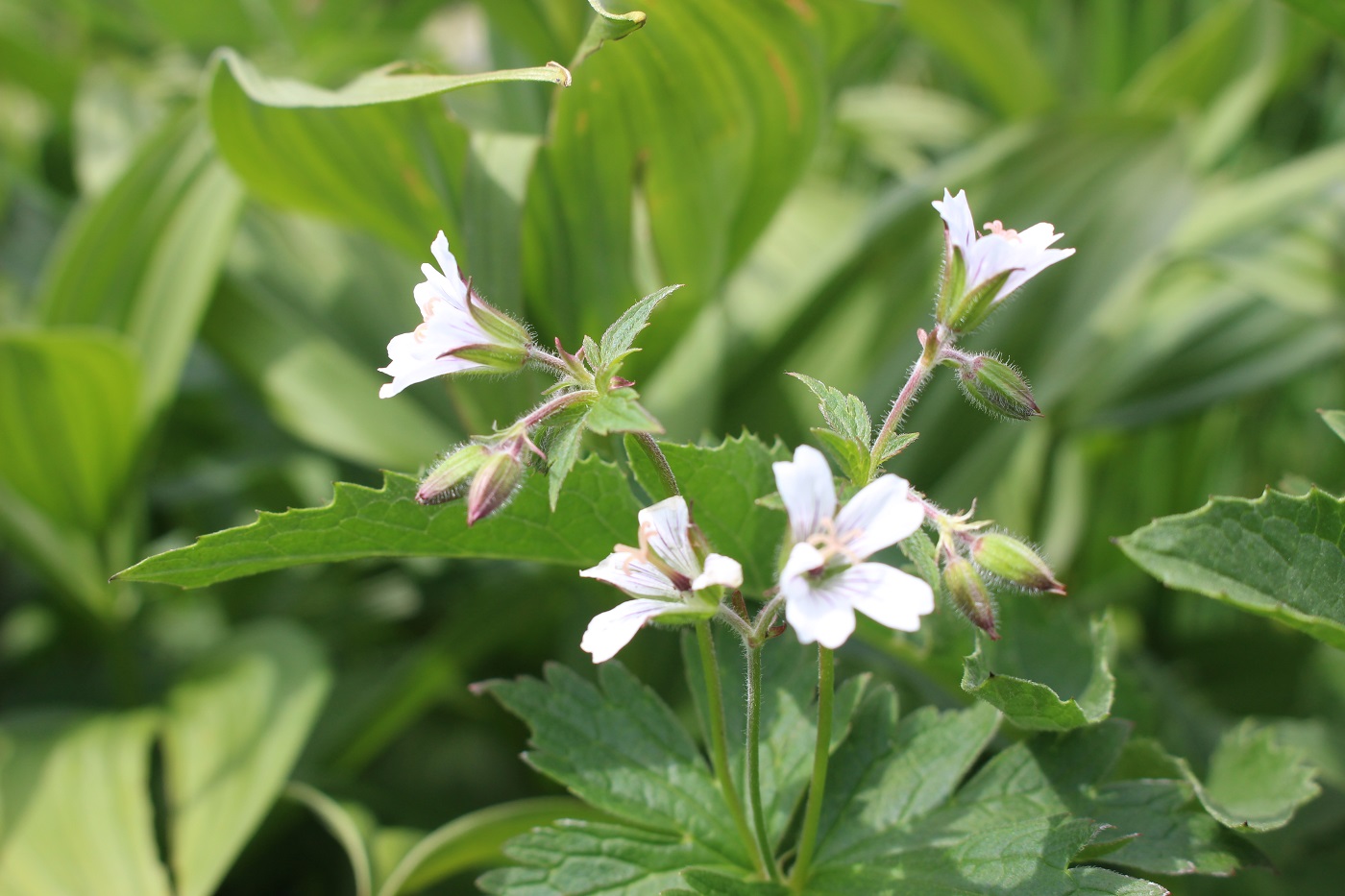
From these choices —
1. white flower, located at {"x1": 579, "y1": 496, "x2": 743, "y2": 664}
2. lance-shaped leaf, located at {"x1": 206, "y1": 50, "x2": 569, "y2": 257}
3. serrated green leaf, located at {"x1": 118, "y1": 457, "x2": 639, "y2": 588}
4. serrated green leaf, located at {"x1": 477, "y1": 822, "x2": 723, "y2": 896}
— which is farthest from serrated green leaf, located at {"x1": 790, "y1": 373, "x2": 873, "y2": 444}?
lance-shaped leaf, located at {"x1": 206, "y1": 50, "x2": 569, "y2": 257}

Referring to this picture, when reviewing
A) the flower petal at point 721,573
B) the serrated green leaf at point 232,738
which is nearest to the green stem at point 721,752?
the flower petal at point 721,573

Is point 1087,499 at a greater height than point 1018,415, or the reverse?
point 1018,415

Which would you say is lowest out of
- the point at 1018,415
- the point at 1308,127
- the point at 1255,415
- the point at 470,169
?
the point at 1255,415

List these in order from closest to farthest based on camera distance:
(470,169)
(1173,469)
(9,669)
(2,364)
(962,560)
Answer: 1. (962,560)
2. (470,169)
3. (2,364)
4. (9,669)
5. (1173,469)

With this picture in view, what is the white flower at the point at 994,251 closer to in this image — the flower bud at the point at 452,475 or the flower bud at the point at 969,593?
the flower bud at the point at 969,593

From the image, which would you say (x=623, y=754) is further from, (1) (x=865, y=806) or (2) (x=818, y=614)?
(2) (x=818, y=614)

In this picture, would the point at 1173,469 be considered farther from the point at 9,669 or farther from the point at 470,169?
the point at 9,669

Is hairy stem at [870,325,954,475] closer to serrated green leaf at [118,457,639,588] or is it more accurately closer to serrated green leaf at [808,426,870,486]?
serrated green leaf at [808,426,870,486]

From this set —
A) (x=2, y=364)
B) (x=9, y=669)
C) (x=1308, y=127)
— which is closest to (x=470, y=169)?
(x=2, y=364)
